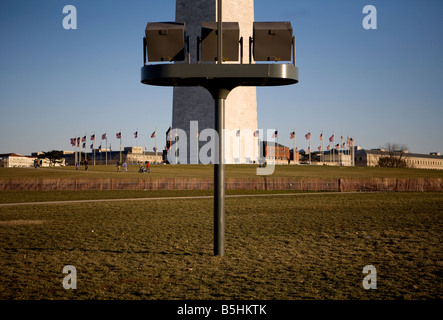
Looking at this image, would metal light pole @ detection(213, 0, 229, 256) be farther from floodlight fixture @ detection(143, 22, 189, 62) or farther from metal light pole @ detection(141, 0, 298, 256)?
floodlight fixture @ detection(143, 22, 189, 62)

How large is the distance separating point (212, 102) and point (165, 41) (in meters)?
74.4

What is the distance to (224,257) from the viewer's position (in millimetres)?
9695

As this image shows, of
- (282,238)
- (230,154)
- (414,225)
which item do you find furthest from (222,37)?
(230,154)

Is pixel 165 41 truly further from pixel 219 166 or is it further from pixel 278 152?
pixel 278 152

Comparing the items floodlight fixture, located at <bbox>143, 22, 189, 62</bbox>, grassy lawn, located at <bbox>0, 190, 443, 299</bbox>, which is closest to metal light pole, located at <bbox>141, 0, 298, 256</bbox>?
floodlight fixture, located at <bbox>143, 22, 189, 62</bbox>

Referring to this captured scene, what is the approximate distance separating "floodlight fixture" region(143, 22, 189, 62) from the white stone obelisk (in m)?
72.0

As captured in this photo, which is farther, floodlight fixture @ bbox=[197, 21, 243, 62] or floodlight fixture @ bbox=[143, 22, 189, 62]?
floodlight fixture @ bbox=[197, 21, 243, 62]

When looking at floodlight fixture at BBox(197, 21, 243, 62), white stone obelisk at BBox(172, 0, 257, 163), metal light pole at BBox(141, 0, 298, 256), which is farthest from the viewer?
white stone obelisk at BBox(172, 0, 257, 163)

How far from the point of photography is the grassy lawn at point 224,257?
23.2 ft

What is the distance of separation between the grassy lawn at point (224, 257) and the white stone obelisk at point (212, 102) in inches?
2584

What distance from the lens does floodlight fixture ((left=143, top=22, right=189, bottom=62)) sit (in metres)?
9.16
